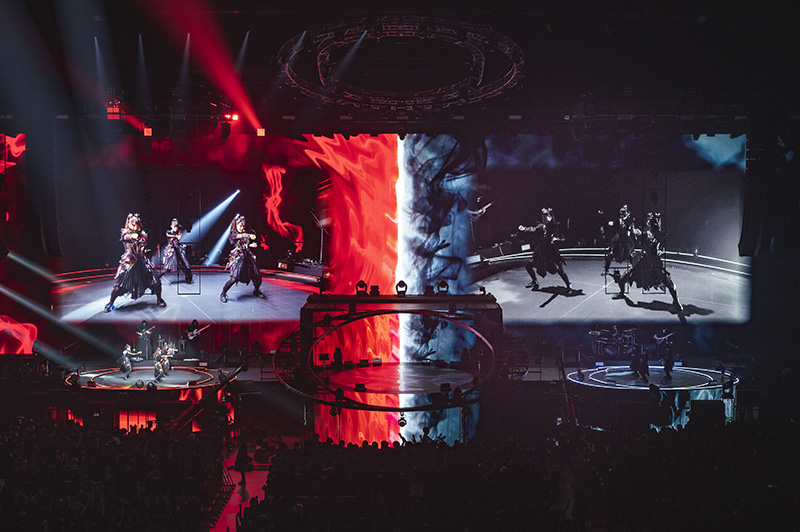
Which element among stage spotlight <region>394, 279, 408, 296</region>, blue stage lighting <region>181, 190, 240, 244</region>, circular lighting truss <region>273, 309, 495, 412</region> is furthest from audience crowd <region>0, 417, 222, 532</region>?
blue stage lighting <region>181, 190, 240, 244</region>

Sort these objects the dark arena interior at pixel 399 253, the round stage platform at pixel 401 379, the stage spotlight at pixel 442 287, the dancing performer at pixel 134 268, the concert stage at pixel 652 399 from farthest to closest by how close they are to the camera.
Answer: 1. the dancing performer at pixel 134 268
2. the stage spotlight at pixel 442 287
3. the round stage platform at pixel 401 379
4. the concert stage at pixel 652 399
5. the dark arena interior at pixel 399 253

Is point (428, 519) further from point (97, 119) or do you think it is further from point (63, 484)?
point (97, 119)

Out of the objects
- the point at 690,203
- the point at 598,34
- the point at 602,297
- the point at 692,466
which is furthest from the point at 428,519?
the point at 690,203

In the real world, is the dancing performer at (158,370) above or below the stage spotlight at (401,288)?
below

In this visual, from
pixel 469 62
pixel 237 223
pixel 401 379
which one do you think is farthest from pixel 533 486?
pixel 237 223

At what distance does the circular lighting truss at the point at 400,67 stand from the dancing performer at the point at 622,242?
19.0 ft

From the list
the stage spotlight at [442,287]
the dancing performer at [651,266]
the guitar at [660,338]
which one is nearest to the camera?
the stage spotlight at [442,287]

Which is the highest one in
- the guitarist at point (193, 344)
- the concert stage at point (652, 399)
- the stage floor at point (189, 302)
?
the stage floor at point (189, 302)

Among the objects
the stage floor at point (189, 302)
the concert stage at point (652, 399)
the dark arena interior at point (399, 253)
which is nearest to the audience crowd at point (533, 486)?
the dark arena interior at point (399, 253)

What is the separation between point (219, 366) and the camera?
21.5 meters

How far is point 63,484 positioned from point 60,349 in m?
12.7

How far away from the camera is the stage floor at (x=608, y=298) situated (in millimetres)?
22297

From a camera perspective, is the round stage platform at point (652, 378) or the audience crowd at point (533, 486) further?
the round stage platform at point (652, 378)

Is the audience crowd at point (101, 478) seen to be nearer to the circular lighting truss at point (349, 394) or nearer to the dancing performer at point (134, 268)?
the circular lighting truss at point (349, 394)
